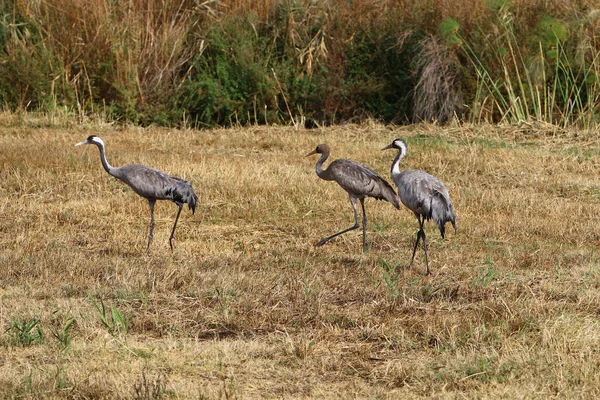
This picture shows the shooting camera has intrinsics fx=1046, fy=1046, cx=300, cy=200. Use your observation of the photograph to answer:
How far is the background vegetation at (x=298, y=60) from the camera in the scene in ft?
53.0

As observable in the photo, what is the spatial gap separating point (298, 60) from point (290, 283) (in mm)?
9877

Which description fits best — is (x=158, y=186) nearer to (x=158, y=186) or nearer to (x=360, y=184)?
(x=158, y=186)

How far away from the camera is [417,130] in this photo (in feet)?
53.1

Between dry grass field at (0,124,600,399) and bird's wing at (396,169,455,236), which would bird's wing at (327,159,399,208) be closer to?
dry grass field at (0,124,600,399)

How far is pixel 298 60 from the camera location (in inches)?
686

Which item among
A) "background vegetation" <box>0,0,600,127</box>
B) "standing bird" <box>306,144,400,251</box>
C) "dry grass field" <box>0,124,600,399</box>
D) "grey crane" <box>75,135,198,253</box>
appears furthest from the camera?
"background vegetation" <box>0,0,600,127</box>

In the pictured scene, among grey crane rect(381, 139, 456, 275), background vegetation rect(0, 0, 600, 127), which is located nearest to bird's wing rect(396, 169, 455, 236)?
grey crane rect(381, 139, 456, 275)

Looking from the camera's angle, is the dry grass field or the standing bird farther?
the standing bird

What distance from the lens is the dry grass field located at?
607cm

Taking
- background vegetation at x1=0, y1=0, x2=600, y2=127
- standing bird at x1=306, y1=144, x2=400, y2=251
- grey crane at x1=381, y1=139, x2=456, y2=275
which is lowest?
background vegetation at x1=0, y1=0, x2=600, y2=127

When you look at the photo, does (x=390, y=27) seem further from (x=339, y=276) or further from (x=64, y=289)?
(x=64, y=289)

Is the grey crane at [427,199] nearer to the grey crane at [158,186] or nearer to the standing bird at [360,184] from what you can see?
the standing bird at [360,184]

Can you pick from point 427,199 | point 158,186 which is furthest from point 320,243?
point 158,186

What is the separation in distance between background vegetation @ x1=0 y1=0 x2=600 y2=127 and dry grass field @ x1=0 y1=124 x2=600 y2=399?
2.32 meters
